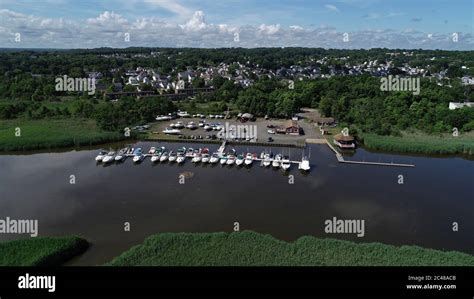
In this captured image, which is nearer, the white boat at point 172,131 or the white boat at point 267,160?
the white boat at point 267,160

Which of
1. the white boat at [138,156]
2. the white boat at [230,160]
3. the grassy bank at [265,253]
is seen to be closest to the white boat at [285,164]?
the white boat at [230,160]

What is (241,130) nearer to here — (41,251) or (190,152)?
(190,152)

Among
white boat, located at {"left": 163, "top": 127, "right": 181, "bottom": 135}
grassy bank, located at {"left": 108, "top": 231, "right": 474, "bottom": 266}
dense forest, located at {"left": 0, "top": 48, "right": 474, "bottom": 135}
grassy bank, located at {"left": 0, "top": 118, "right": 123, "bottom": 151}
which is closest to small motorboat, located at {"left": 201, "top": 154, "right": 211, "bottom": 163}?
white boat, located at {"left": 163, "top": 127, "right": 181, "bottom": 135}

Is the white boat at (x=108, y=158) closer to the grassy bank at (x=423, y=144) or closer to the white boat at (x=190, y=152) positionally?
the white boat at (x=190, y=152)

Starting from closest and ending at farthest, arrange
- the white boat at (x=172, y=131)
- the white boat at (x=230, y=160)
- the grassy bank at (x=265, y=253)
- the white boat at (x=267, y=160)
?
the grassy bank at (x=265, y=253), the white boat at (x=267, y=160), the white boat at (x=230, y=160), the white boat at (x=172, y=131)

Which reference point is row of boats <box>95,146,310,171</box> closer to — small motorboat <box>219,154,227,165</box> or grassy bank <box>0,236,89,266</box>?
small motorboat <box>219,154,227,165</box>
